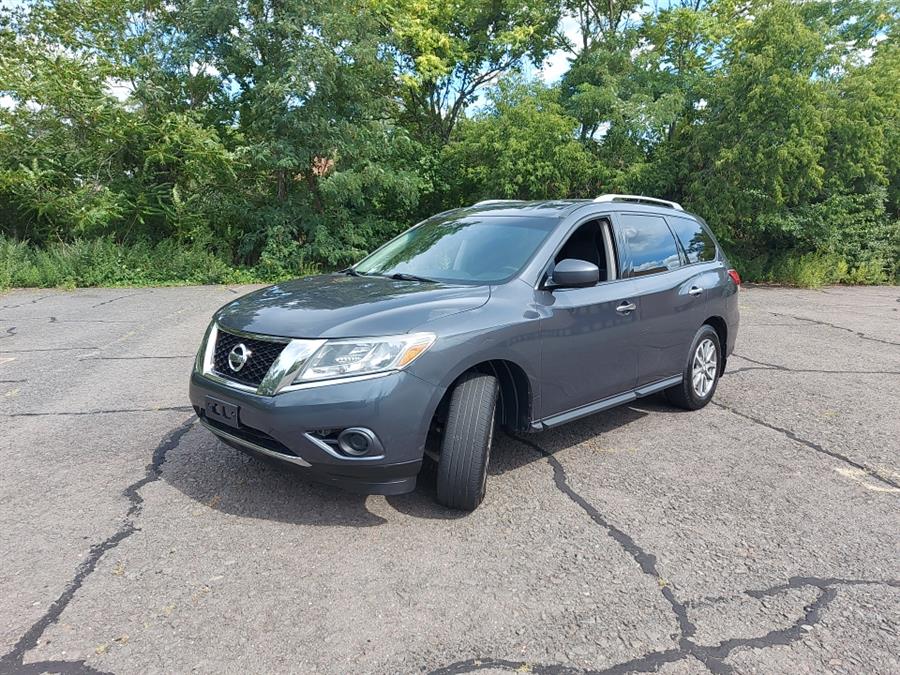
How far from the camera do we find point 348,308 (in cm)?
330

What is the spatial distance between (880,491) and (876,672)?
193 centimetres

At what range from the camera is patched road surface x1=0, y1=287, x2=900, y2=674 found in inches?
92.8

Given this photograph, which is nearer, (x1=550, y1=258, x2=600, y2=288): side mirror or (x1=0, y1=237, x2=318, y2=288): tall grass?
(x1=550, y1=258, x2=600, y2=288): side mirror

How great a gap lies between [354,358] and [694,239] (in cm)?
379

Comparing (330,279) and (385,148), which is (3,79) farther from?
(330,279)

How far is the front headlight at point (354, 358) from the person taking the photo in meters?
3.01

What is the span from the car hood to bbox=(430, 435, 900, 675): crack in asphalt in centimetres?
154

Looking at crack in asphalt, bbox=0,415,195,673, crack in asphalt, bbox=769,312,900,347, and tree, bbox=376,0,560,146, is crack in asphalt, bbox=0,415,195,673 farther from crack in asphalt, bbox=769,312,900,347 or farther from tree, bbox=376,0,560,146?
tree, bbox=376,0,560,146

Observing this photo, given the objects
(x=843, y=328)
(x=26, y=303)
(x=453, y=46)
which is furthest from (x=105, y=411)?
(x=453, y=46)

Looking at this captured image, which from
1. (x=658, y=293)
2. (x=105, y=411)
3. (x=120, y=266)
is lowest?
Result: (x=105, y=411)

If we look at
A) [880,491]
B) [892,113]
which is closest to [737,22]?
[892,113]

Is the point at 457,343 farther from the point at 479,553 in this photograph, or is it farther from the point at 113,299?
the point at 113,299


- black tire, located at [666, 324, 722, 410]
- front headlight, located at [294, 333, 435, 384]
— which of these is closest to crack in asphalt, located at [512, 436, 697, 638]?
front headlight, located at [294, 333, 435, 384]

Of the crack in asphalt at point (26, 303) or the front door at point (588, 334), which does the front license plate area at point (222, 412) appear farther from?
the crack in asphalt at point (26, 303)
